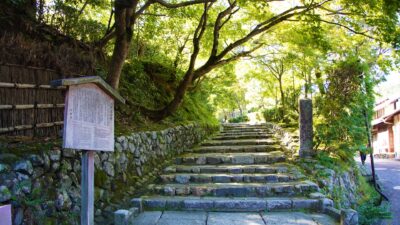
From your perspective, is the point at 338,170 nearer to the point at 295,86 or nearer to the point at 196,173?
the point at 196,173

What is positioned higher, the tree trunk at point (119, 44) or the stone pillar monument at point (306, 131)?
the tree trunk at point (119, 44)

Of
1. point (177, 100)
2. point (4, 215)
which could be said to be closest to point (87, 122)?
point (4, 215)

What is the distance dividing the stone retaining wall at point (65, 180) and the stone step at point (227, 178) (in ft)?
1.79

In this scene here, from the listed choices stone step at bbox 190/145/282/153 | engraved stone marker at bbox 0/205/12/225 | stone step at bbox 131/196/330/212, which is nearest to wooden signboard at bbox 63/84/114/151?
engraved stone marker at bbox 0/205/12/225

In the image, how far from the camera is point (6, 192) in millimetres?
3650

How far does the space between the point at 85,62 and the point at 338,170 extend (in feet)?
23.0

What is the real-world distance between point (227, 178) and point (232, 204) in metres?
1.48

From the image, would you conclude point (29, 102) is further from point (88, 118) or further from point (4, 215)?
point (4, 215)

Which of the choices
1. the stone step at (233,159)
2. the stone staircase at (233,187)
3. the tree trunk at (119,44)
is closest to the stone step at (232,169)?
the stone staircase at (233,187)

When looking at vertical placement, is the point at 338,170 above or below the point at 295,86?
below

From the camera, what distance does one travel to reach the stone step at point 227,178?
7617mm

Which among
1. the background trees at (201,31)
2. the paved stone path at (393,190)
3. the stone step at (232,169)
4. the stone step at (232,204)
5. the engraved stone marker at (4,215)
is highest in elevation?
the background trees at (201,31)

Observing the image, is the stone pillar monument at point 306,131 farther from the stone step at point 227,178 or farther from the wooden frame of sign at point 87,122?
the wooden frame of sign at point 87,122

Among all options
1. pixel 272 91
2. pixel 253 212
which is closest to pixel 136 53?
pixel 253 212
